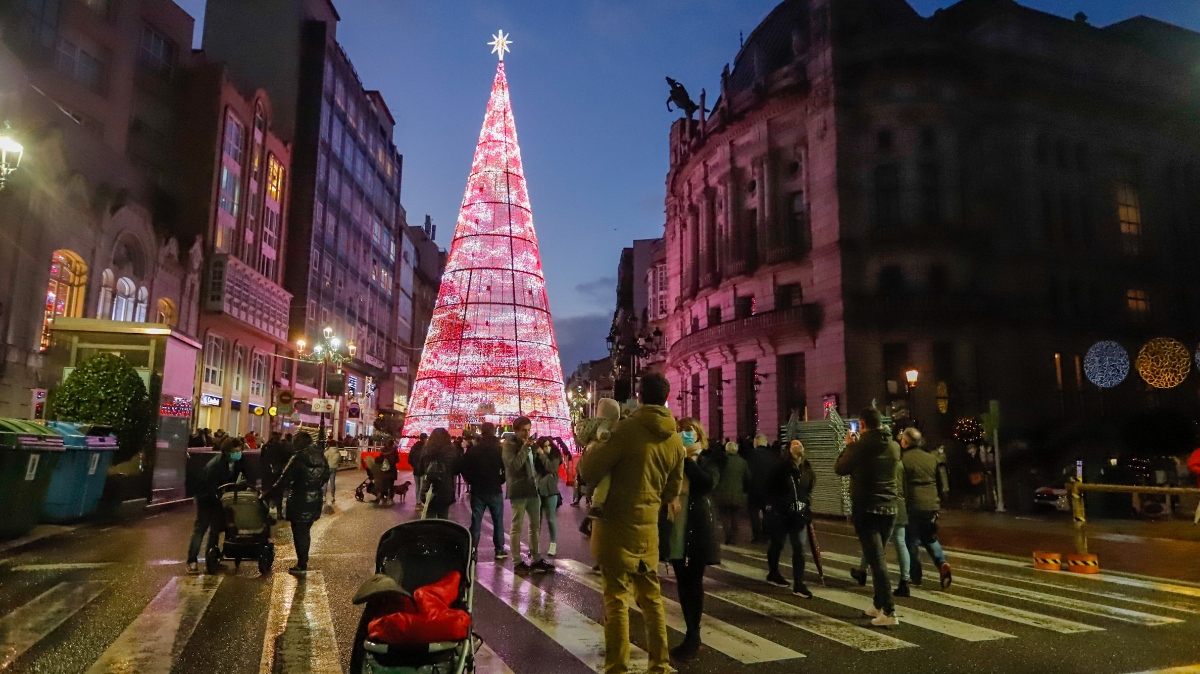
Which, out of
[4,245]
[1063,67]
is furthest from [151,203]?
[1063,67]

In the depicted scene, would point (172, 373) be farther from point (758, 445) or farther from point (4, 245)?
point (758, 445)

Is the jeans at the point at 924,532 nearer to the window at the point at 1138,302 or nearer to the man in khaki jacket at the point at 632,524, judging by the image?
the man in khaki jacket at the point at 632,524

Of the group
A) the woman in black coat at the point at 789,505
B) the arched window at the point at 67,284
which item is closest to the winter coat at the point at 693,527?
the woman in black coat at the point at 789,505

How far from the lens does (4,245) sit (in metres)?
21.1

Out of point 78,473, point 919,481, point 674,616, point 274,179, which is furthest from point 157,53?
point 919,481

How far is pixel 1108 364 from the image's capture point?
20.6m

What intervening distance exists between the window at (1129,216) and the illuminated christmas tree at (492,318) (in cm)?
3355

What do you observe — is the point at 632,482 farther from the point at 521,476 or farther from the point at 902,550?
the point at 521,476

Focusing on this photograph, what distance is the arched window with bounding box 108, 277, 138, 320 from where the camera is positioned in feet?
96.4

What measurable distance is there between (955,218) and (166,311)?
3717 cm

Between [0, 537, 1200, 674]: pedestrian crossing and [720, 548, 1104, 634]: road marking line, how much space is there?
17 millimetres

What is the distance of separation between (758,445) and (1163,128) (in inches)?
1689

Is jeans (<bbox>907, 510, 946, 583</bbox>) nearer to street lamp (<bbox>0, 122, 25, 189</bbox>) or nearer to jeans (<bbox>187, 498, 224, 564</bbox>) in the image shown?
jeans (<bbox>187, 498, 224, 564</bbox>)

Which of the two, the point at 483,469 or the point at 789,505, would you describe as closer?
the point at 789,505
